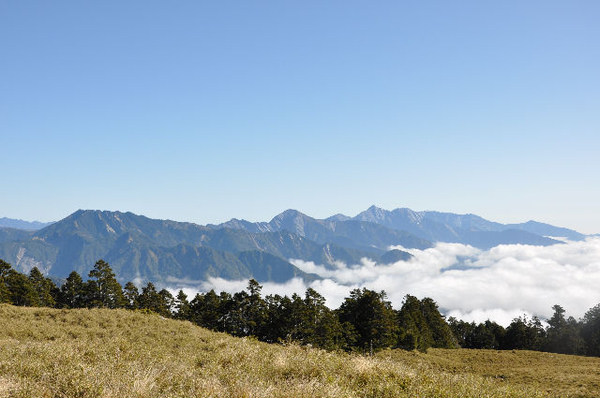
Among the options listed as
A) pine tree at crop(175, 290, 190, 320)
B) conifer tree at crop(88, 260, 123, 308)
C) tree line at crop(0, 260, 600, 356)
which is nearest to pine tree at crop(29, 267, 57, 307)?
tree line at crop(0, 260, 600, 356)

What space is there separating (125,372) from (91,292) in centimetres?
8092

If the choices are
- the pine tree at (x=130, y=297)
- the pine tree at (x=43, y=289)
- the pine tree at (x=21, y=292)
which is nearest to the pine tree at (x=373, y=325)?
the pine tree at (x=130, y=297)

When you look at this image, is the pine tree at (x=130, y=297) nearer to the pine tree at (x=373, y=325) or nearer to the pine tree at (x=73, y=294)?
the pine tree at (x=73, y=294)

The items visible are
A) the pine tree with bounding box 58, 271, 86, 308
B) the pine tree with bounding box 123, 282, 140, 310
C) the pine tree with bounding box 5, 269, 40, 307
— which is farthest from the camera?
the pine tree with bounding box 123, 282, 140, 310

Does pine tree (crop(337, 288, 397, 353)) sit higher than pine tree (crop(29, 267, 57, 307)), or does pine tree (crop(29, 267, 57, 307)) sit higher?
pine tree (crop(337, 288, 397, 353))

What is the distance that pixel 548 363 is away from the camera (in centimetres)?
4662

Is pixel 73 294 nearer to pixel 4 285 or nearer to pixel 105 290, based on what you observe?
pixel 105 290

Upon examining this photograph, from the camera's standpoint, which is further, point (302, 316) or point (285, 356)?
point (302, 316)

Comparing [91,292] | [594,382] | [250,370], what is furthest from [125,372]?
[91,292]

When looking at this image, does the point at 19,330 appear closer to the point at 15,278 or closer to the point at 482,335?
the point at 15,278

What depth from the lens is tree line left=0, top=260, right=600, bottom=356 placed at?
59469 mm

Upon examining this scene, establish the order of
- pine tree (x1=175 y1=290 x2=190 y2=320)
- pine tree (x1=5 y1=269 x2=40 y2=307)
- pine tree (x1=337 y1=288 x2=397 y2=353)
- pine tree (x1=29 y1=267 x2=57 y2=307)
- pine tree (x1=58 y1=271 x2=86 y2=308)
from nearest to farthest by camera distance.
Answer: pine tree (x1=337 y1=288 x2=397 y2=353), pine tree (x1=5 y1=269 x2=40 y2=307), pine tree (x1=175 y1=290 x2=190 y2=320), pine tree (x1=29 y1=267 x2=57 y2=307), pine tree (x1=58 y1=271 x2=86 y2=308)

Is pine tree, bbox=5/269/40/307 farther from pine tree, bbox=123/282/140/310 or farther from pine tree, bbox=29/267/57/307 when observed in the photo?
pine tree, bbox=123/282/140/310

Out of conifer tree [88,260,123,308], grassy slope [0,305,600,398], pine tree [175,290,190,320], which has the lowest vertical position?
pine tree [175,290,190,320]
